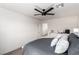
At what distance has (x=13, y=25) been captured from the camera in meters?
4.11

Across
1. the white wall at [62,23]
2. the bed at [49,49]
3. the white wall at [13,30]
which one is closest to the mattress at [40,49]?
the bed at [49,49]

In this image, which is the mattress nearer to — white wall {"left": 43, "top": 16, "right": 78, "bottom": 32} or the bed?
the bed

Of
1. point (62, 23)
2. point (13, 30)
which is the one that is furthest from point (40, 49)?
point (62, 23)

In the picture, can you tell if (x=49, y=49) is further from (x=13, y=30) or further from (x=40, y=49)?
(x=13, y=30)

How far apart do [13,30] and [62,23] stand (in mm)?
3405

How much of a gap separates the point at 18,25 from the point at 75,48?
3.47 metres

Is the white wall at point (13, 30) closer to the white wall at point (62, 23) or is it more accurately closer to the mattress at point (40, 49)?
the white wall at point (62, 23)

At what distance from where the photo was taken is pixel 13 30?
4.13 meters

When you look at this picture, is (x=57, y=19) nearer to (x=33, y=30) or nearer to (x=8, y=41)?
(x=33, y=30)

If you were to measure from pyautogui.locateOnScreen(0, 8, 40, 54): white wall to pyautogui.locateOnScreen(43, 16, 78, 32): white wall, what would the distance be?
1483mm

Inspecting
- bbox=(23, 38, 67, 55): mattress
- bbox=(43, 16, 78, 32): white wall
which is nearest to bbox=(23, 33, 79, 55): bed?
bbox=(23, 38, 67, 55): mattress

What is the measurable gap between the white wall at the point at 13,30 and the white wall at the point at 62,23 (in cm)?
148

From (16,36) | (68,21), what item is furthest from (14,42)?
(68,21)

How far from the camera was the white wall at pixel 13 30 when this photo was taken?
A: 3.58 metres
